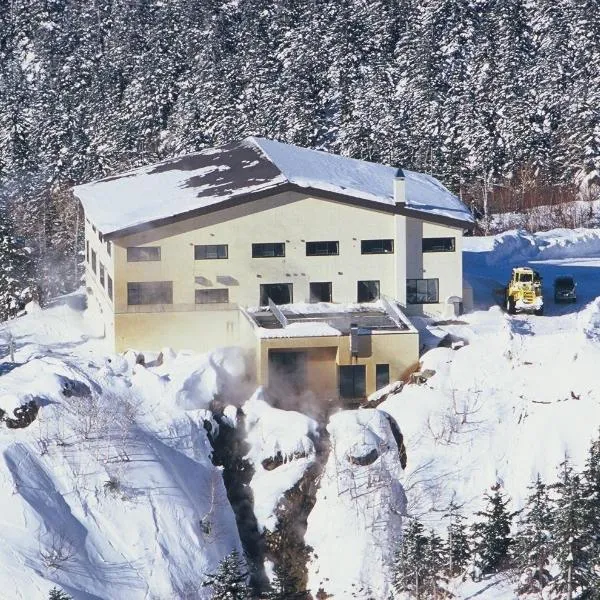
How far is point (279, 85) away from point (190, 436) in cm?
6479

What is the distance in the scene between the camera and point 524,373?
138 feet

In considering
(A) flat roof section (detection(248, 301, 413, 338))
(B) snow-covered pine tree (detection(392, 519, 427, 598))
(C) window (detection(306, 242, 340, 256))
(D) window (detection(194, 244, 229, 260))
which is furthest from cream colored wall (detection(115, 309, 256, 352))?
(B) snow-covered pine tree (detection(392, 519, 427, 598))

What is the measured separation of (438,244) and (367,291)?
280 centimetres

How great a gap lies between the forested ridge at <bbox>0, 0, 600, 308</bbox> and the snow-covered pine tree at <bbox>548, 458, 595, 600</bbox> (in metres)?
40.1

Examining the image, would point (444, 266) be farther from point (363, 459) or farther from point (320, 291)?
point (363, 459)

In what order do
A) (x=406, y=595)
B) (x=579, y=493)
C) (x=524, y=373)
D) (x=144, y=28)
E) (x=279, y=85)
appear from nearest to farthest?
1. (x=579, y=493)
2. (x=406, y=595)
3. (x=524, y=373)
4. (x=279, y=85)
5. (x=144, y=28)

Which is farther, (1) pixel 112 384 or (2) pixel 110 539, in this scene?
(1) pixel 112 384

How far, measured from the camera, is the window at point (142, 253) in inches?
1811

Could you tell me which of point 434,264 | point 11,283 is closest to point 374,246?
point 434,264

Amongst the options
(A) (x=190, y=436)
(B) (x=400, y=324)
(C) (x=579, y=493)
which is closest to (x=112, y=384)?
(A) (x=190, y=436)

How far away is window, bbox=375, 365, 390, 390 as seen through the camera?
142 feet

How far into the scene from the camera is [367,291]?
156ft

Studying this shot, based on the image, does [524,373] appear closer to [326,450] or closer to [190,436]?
[326,450]

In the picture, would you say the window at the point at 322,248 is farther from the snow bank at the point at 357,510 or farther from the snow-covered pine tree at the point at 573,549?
the snow-covered pine tree at the point at 573,549
